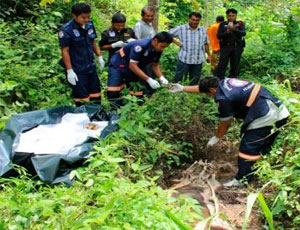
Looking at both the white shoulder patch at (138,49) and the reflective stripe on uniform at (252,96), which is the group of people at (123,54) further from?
the reflective stripe on uniform at (252,96)

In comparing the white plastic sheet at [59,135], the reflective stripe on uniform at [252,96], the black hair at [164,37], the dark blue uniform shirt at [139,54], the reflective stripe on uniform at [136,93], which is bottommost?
the reflective stripe on uniform at [136,93]

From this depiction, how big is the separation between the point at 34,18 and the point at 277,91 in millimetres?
4941

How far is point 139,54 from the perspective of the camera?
4496mm

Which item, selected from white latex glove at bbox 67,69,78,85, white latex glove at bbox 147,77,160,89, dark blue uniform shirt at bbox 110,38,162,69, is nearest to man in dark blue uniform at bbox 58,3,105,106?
white latex glove at bbox 67,69,78,85

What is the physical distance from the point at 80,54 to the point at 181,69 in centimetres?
177

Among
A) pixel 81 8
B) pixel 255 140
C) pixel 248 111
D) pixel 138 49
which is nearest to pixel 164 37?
pixel 138 49

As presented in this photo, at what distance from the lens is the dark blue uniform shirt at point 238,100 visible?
3703 mm

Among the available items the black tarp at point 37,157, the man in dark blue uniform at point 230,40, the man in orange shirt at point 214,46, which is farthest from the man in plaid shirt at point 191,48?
the black tarp at point 37,157

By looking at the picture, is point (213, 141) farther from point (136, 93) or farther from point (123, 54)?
point (123, 54)

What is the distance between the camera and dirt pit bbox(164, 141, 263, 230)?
10.6 feet

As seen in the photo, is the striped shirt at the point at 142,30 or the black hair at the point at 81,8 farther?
the striped shirt at the point at 142,30

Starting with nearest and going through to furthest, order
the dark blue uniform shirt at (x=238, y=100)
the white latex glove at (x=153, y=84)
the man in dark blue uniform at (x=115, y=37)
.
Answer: the dark blue uniform shirt at (x=238, y=100), the white latex glove at (x=153, y=84), the man in dark blue uniform at (x=115, y=37)

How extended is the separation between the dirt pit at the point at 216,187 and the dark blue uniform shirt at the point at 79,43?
180cm

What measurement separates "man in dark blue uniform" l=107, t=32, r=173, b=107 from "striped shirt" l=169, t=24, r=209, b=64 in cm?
94
